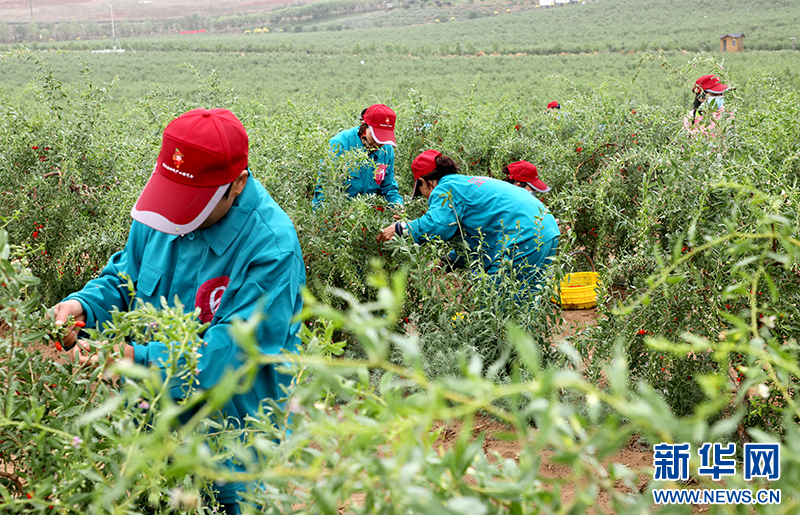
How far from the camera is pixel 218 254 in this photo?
1757mm

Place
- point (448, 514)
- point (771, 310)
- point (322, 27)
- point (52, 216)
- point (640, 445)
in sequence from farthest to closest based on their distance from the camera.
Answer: point (322, 27)
point (52, 216)
point (640, 445)
point (771, 310)
point (448, 514)

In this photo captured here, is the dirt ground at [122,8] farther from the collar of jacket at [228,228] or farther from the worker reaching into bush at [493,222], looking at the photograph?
the collar of jacket at [228,228]

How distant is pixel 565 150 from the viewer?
19.0 ft

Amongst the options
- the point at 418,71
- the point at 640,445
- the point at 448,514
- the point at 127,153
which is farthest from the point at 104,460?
the point at 418,71

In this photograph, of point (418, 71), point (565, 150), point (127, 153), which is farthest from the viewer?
point (418, 71)

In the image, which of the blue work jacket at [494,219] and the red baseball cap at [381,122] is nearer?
the blue work jacket at [494,219]

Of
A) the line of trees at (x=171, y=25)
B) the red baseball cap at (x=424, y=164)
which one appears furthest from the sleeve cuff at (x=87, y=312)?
the line of trees at (x=171, y=25)

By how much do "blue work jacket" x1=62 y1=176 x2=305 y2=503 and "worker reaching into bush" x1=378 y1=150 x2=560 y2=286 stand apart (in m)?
1.89

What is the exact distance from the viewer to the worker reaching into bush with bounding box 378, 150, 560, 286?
12.2 feet

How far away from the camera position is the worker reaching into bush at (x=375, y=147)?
4.42 metres

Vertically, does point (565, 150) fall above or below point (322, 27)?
below

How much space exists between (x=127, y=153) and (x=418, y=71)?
30038mm

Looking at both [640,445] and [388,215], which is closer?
[640,445]

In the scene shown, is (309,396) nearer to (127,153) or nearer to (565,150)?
(127,153)
